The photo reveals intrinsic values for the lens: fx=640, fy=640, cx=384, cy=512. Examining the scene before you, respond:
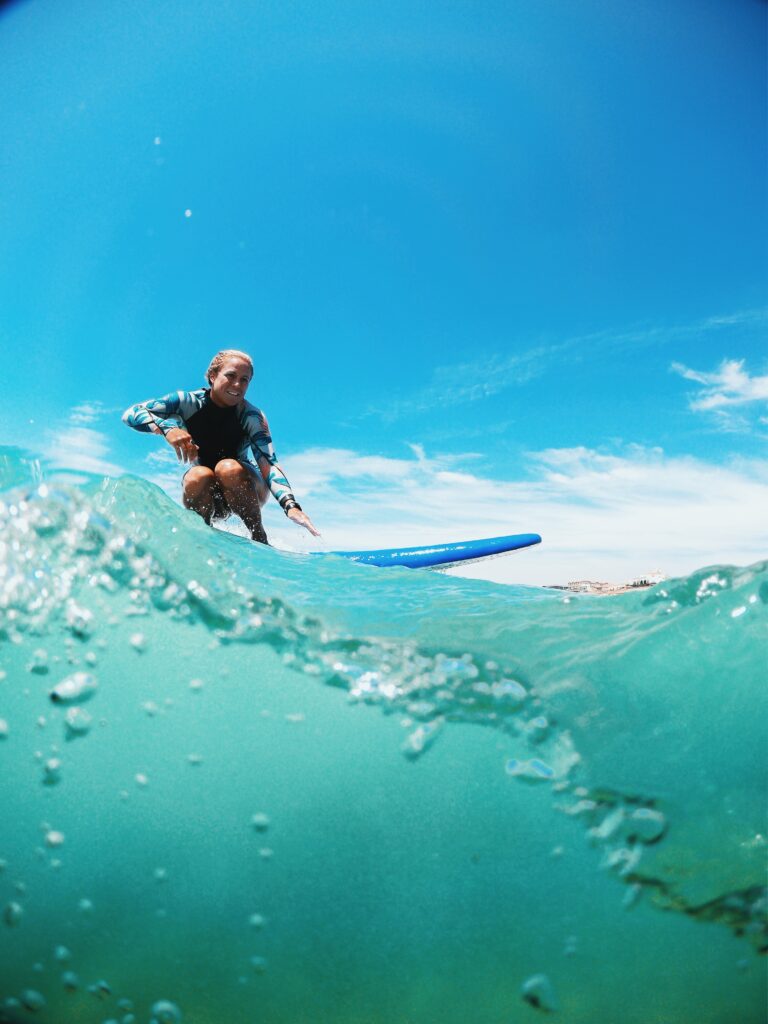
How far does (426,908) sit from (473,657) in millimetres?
762

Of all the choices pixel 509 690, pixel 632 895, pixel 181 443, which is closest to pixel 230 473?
pixel 181 443

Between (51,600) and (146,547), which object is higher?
(146,547)

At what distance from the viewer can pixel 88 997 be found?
1.72m

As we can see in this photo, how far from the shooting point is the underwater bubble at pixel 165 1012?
5.62 ft

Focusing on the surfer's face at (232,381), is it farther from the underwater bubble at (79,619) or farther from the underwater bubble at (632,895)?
the underwater bubble at (632,895)

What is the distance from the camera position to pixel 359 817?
182 cm

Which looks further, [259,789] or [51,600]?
[51,600]

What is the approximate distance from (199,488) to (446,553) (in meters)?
3.26

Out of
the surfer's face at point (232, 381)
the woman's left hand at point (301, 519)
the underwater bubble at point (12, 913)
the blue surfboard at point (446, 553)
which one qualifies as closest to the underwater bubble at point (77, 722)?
the underwater bubble at point (12, 913)

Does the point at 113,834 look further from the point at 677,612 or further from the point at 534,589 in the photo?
the point at 534,589

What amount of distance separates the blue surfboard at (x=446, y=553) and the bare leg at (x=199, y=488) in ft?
6.93

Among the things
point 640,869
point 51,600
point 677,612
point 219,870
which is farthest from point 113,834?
point 677,612

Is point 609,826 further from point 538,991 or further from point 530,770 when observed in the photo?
point 538,991

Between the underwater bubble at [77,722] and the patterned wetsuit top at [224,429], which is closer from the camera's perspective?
the underwater bubble at [77,722]
